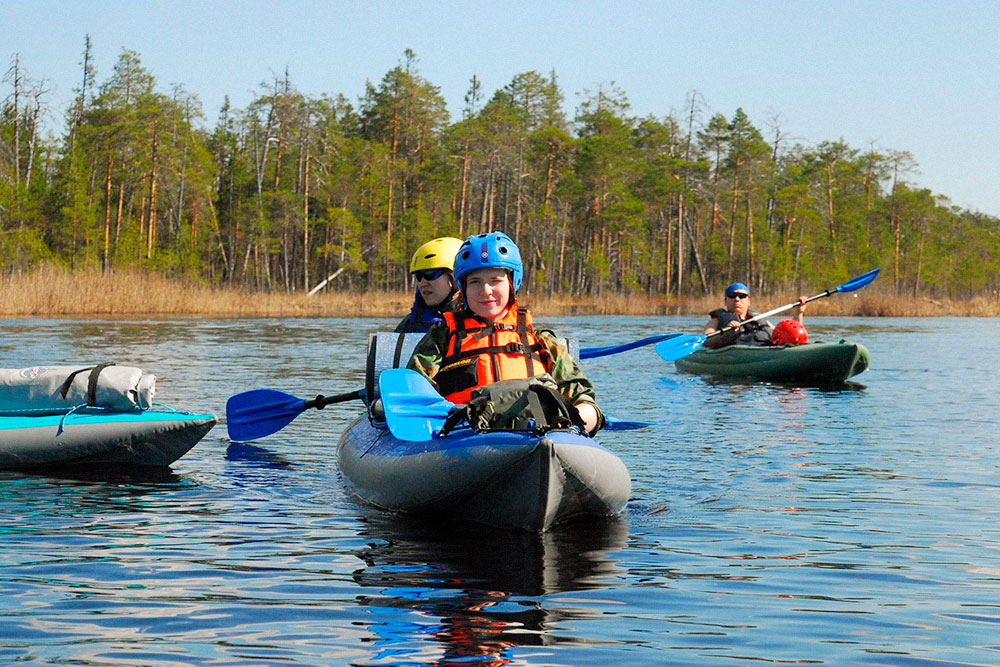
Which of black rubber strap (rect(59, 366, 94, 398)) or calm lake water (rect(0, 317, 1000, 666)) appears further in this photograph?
black rubber strap (rect(59, 366, 94, 398))

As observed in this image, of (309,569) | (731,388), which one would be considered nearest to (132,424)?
(309,569)

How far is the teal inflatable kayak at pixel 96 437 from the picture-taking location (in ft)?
22.0

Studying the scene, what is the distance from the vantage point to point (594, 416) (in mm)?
5305

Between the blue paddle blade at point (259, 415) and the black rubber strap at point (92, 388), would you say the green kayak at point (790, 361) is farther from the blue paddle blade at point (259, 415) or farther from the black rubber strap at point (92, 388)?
the black rubber strap at point (92, 388)

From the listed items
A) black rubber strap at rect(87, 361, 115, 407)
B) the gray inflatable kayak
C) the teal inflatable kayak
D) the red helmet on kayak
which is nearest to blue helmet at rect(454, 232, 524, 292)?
the gray inflatable kayak

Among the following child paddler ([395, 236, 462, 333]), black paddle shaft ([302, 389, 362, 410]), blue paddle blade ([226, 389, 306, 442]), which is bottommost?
blue paddle blade ([226, 389, 306, 442])

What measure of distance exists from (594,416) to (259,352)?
1289 cm

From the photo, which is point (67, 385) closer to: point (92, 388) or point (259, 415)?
point (92, 388)

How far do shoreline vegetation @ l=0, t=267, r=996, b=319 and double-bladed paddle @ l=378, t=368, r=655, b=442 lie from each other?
70.0 feet

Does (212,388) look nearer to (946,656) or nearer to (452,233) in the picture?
(946,656)

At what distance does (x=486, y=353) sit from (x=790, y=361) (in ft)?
31.2

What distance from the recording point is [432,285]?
22.6ft

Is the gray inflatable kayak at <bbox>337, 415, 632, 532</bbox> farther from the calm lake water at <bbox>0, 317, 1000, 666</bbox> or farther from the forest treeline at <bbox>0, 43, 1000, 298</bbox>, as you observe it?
the forest treeline at <bbox>0, 43, 1000, 298</bbox>

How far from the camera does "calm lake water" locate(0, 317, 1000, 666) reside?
3.46m
